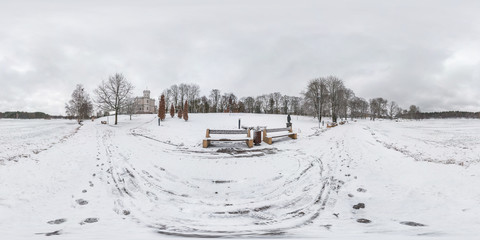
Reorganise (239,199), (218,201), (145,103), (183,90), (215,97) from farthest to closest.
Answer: (145,103) < (215,97) < (183,90) < (239,199) < (218,201)

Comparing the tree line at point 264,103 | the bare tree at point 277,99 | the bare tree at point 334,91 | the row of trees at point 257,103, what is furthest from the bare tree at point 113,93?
the bare tree at point 277,99

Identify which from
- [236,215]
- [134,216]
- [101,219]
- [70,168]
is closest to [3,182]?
[70,168]

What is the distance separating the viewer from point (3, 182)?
582 cm

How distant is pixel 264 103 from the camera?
9288cm

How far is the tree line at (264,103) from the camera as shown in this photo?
1433 inches

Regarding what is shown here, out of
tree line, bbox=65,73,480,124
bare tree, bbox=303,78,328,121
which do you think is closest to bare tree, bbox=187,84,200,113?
tree line, bbox=65,73,480,124

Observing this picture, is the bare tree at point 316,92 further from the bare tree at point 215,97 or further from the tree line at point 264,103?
the bare tree at point 215,97

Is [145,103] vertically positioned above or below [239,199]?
above

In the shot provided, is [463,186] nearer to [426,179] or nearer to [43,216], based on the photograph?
[426,179]

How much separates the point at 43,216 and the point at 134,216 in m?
1.86

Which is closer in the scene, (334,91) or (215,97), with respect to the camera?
(334,91)

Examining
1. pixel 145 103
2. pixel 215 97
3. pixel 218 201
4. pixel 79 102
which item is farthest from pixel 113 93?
pixel 145 103

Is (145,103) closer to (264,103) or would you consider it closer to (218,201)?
(264,103)

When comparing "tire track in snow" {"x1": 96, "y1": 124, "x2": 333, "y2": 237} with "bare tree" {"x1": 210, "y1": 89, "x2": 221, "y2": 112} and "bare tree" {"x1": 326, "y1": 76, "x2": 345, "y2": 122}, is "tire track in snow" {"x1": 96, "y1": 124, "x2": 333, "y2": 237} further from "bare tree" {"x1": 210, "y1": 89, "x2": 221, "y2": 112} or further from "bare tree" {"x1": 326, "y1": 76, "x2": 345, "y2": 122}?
"bare tree" {"x1": 210, "y1": 89, "x2": 221, "y2": 112}
